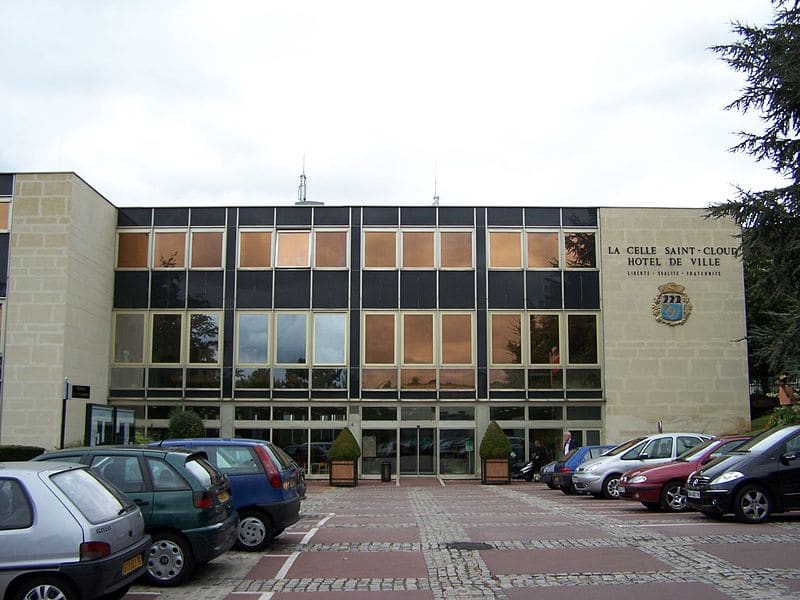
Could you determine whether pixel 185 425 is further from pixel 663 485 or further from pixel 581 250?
pixel 663 485

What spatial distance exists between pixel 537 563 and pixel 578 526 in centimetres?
409

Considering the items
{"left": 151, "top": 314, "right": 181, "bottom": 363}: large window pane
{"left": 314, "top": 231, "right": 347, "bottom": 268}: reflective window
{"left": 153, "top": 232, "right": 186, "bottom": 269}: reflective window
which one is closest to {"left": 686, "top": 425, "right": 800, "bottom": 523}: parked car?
{"left": 314, "top": 231, "right": 347, "bottom": 268}: reflective window

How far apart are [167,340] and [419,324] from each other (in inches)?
389

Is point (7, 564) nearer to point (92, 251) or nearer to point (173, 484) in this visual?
point (173, 484)

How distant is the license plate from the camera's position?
809cm

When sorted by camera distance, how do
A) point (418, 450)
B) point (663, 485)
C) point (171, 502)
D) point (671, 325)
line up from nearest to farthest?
point (171, 502), point (663, 485), point (418, 450), point (671, 325)

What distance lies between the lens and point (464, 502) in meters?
21.8

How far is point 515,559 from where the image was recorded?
38.0ft

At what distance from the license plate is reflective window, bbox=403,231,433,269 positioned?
25.8m

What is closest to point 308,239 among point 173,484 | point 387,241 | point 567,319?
point 387,241

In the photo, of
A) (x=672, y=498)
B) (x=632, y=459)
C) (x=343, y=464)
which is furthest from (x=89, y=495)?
(x=343, y=464)

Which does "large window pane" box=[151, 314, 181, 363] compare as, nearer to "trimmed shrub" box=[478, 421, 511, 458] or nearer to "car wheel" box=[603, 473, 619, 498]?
"trimmed shrub" box=[478, 421, 511, 458]

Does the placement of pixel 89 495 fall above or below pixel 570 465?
above

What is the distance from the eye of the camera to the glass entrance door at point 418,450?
32812 millimetres
